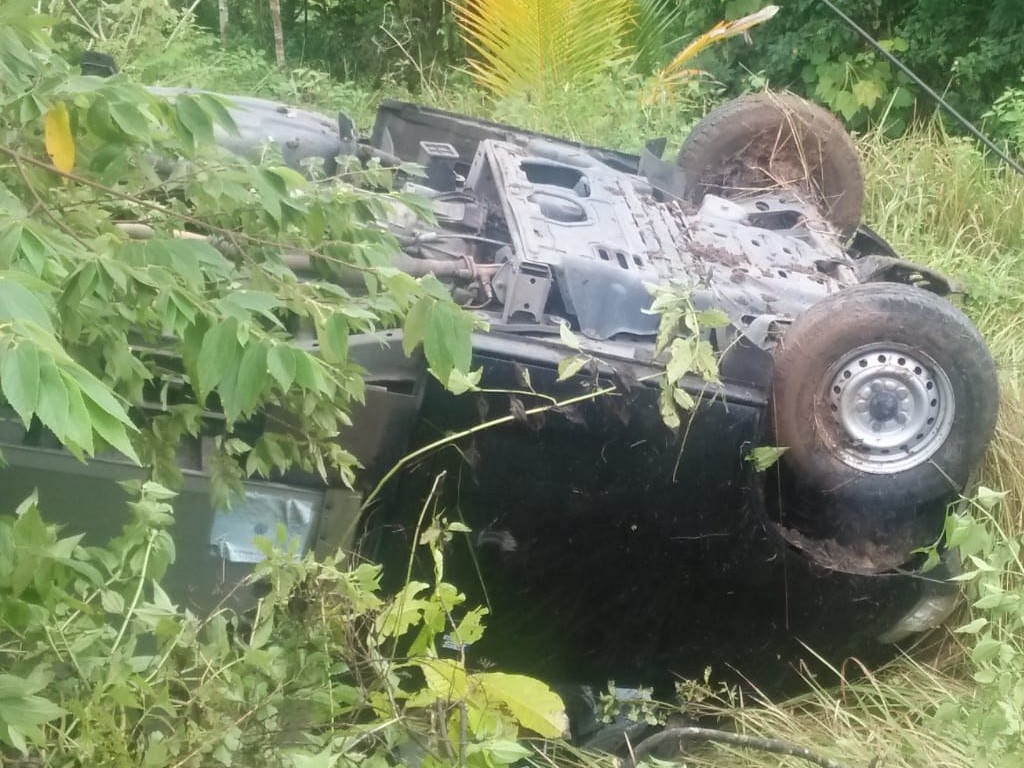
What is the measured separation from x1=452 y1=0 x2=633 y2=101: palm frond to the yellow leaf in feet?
17.3

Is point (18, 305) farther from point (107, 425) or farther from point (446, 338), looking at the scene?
point (446, 338)

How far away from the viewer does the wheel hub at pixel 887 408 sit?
2641 millimetres

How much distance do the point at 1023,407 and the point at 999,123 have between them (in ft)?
11.6

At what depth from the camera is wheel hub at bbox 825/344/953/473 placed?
264 centimetres

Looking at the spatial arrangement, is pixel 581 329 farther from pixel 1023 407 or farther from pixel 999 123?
pixel 999 123

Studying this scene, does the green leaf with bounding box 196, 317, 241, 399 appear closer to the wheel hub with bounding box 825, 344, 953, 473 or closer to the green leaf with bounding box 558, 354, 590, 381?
the green leaf with bounding box 558, 354, 590, 381

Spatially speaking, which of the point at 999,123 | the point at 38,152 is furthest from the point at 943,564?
the point at 999,123

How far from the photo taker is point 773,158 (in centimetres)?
416

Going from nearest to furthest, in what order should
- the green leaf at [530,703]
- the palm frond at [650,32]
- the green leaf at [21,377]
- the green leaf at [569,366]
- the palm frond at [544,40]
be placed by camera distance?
the green leaf at [21,377] < the green leaf at [530,703] < the green leaf at [569,366] < the palm frond at [544,40] < the palm frond at [650,32]

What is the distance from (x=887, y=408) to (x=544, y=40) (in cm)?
469

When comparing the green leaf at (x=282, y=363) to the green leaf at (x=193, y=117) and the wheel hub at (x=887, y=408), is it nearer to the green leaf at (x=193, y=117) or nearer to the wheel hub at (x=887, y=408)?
the green leaf at (x=193, y=117)

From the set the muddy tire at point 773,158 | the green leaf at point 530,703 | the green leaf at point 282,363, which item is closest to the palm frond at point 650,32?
the muddy tire at point 773,158

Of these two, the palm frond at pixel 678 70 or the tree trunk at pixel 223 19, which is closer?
the palm frond at pixel 678 70

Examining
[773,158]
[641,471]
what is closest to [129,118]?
[641,471]
